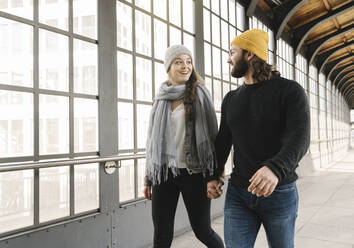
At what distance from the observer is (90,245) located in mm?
2295

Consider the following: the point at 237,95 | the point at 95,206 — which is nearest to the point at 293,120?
the point at 237,95

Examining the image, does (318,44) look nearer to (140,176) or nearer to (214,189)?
(140,176)

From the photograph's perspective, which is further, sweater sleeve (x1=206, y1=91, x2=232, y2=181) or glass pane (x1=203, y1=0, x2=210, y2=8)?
glass pane (x1=203, y1=0, x2=210, y2=8)

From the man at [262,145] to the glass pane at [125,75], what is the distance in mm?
1450

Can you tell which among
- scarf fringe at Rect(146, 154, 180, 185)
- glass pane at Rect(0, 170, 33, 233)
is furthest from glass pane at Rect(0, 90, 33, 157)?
scarf fringe at Rect(146, 154, 180, 185)

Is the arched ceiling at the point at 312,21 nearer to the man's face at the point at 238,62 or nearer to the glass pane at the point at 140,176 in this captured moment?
the glass pane at the point at 140,176

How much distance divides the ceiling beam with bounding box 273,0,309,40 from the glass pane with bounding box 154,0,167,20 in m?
3.91

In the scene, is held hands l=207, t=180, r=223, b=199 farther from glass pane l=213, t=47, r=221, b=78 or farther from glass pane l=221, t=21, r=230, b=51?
glass pane l=221, t=21, r=230, b=51

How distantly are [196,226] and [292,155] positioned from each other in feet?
2.78

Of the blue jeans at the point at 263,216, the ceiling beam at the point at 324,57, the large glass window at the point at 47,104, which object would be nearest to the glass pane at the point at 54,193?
the large glass window at the point at 47,104

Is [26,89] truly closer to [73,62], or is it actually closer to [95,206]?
[73,62]

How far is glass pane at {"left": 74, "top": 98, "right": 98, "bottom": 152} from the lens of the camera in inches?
90.2

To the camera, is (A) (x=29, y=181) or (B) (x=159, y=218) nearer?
(B) (x=159, y=218)

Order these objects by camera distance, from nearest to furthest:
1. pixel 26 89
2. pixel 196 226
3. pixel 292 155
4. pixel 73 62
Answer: pixel 292 155 → pixel 196 226 → pixel 26 89 → pixel 73 62
